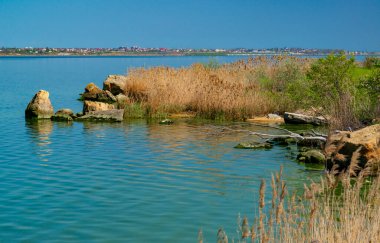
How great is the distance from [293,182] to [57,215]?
658 centimetres

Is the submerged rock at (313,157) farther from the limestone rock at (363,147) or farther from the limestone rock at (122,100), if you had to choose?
the limestone rock at (122,100)

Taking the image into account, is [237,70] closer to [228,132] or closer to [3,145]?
[228,132]

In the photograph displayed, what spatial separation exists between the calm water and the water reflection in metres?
0.04

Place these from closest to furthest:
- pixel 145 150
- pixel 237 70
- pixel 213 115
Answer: pixel 145 150, pixel 213 115, pixel 237 70

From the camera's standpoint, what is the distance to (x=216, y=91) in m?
31.1

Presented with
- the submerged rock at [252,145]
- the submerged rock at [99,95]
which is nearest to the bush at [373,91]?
the submerged rock at [252,145]

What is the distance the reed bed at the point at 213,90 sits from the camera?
30656 mm

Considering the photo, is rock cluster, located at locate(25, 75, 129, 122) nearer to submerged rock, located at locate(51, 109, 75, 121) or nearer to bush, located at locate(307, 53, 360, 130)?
submerged rock, located at locate(51, 109, 75, 121)

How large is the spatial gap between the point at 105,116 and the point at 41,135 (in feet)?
17.9

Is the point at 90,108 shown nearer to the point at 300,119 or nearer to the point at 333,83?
the point at 300,119

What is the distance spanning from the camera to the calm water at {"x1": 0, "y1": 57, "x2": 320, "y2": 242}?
1193 centimetres

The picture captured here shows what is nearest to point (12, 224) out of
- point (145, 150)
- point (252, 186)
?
point (252, 186)

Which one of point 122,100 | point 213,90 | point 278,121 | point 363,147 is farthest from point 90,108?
point 363,147

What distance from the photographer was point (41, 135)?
82.2 ft
